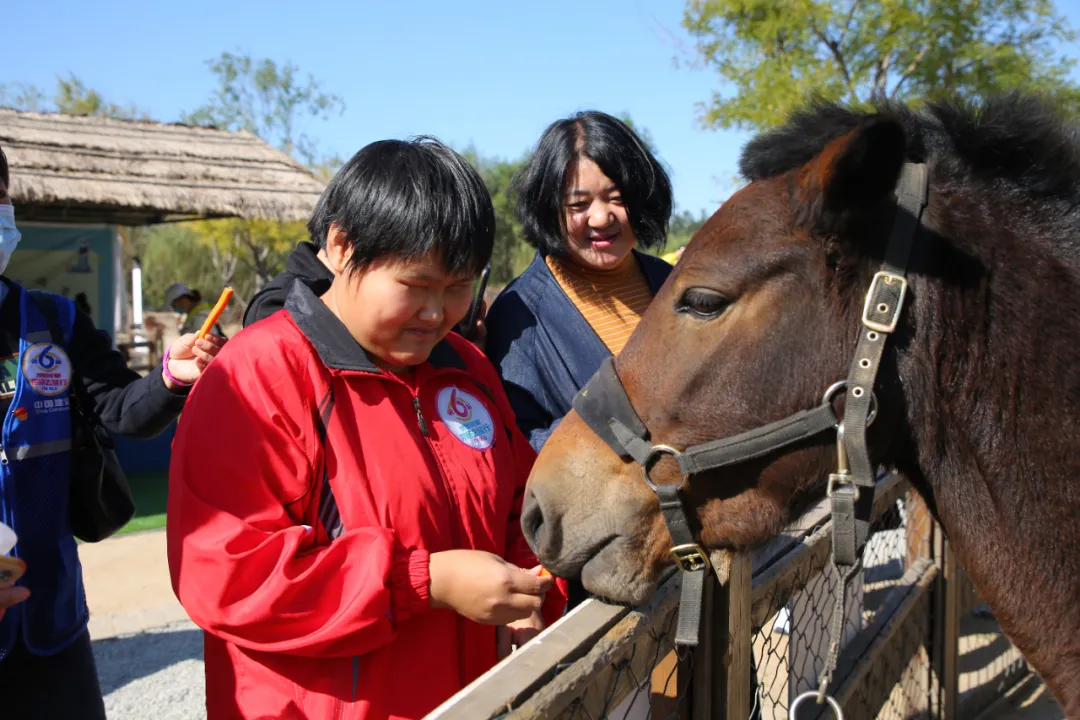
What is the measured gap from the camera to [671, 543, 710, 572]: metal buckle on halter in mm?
1720

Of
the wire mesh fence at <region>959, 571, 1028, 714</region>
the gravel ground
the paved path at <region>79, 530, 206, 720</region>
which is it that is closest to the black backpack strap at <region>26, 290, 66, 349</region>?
the gravel ground

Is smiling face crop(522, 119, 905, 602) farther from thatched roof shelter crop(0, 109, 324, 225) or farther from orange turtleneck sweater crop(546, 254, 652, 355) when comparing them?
thatched roof shelter crop(0, 109, 324, 225)

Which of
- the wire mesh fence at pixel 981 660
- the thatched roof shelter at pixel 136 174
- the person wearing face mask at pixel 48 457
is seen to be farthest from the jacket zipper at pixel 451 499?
the thatched roof shelter at pixel 136 174

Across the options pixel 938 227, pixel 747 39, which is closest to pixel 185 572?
pixel 938 227

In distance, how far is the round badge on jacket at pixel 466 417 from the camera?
1747 millimetres

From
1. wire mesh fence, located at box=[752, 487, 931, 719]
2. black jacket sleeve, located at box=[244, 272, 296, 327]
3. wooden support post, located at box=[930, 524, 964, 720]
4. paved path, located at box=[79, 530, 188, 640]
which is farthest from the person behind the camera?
paved path, located at box=[79, 530, 188, 640]

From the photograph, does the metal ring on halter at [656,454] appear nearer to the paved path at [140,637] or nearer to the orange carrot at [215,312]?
the orange carrot at [215,312]

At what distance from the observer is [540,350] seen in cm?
234

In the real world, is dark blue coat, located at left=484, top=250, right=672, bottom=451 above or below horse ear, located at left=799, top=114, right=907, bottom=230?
below

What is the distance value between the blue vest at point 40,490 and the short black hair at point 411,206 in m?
0.79

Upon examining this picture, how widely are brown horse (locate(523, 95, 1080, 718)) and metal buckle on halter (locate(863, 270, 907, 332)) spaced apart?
29mm

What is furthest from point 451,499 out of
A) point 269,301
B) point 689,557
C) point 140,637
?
point 140,637

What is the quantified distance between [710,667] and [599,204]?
1.36m

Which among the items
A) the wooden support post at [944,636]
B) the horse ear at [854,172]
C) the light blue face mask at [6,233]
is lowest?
the wooden support post at [944,636]
